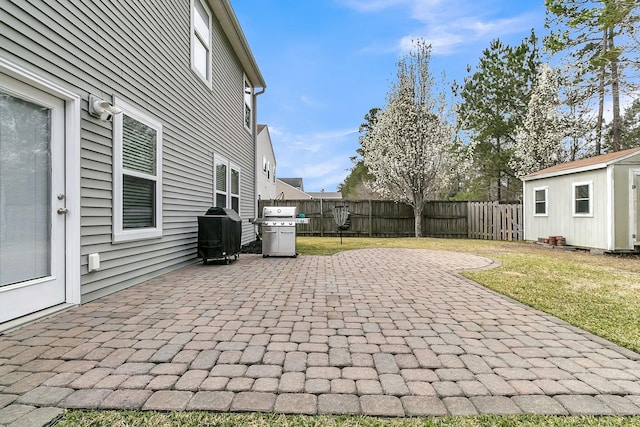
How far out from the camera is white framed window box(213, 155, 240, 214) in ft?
25.0

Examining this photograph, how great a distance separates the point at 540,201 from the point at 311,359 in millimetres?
11761

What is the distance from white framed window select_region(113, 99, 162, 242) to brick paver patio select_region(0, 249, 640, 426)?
98 centimetres

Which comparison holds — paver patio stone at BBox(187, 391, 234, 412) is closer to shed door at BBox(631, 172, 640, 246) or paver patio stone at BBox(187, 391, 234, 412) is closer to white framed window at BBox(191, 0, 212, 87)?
white framed window at BBox(191, 0, 212, 87)

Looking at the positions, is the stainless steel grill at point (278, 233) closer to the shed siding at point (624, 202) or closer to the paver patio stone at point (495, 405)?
the paver patio stone at point (495, 405)

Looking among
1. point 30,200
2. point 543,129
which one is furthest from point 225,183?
point 543,129

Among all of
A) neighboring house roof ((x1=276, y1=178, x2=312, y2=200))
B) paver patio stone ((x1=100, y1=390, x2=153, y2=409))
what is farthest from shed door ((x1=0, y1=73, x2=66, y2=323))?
neighboring house roof ((x1=276, y1=178, x2=312, y2=200))

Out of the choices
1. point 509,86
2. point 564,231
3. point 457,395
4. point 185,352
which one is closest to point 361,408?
point 457,395

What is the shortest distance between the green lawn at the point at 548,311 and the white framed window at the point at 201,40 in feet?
20.2

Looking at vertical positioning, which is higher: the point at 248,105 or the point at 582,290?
the point at 248,105

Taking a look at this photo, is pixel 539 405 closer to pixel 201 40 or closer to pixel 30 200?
pixel 30 200

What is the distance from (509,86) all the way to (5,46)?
21604 millimetres

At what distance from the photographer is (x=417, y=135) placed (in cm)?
1376

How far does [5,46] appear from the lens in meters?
2.55

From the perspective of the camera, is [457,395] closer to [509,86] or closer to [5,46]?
[5,46]
